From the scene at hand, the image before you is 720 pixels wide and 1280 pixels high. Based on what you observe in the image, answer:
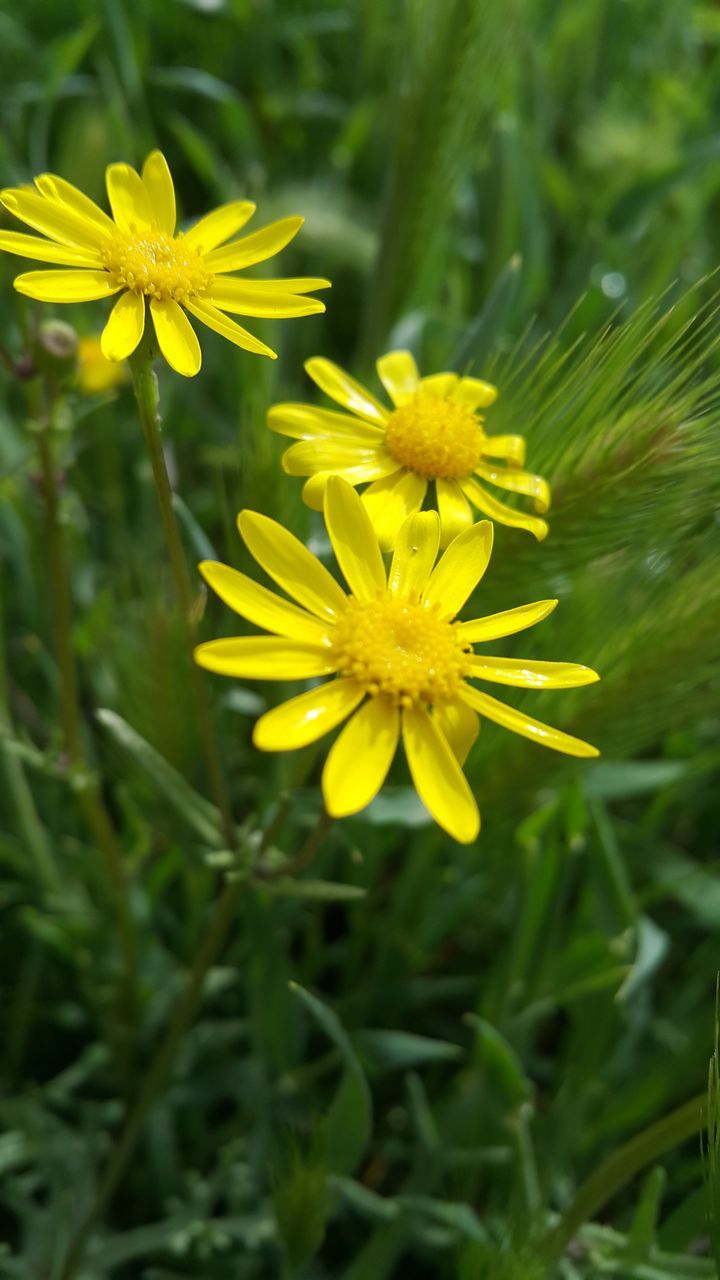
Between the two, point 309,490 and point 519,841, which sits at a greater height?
point 309,490

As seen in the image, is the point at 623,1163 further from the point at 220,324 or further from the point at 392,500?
the point at 220,324

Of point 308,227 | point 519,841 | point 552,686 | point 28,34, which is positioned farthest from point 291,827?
point 28,34

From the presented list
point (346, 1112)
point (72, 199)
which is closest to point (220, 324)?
point (72, 199)

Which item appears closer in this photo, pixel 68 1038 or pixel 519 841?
pixel 519 841

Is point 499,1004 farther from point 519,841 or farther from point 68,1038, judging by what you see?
point 68,1038

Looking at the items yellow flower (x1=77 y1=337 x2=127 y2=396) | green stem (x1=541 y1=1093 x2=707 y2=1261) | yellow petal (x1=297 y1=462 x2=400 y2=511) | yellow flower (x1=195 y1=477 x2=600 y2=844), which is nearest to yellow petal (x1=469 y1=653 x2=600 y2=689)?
yellow flower (x1=195 y1=477 x2=600 y2=844)

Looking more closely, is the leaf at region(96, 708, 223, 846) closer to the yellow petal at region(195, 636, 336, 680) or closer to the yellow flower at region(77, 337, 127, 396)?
the yellow petal at region(195, 636, 336, 680)
